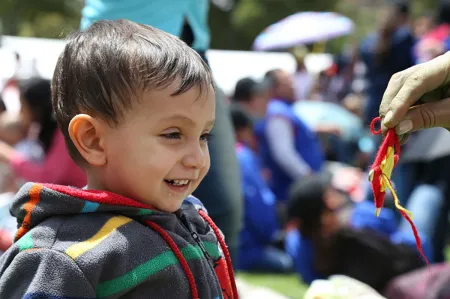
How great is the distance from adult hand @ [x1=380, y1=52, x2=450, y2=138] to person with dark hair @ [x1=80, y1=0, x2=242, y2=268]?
38.6 inches

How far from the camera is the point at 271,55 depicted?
12.2m

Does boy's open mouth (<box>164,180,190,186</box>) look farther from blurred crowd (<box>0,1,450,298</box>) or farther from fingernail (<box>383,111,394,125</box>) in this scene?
blurred crowd (<box>0,1,450,298</box>)

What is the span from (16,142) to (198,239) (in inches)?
141

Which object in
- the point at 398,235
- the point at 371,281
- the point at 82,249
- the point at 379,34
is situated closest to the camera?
the point at 82,249

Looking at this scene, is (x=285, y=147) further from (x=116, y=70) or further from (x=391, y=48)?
(x=116, y=70)

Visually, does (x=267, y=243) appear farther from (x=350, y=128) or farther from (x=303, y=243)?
(x=350, y=128)

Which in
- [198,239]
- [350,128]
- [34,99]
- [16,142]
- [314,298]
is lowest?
[350,128]

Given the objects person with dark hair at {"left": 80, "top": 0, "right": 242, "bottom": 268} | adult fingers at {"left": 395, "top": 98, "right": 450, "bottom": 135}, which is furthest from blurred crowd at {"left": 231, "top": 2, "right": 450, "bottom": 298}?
adult fingers at {"left": 395, "top": 98, "right": 450, "bottom": 135}

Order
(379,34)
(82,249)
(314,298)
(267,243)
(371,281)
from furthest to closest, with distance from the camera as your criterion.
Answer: (379,34), (267,243), (371,281), (314,298), (82,249)

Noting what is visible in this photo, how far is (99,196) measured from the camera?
5.69 feet

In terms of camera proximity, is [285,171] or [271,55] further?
[271,55]

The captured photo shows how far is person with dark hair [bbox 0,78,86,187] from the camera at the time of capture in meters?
4.19

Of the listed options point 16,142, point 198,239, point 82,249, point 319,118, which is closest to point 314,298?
point 198,239

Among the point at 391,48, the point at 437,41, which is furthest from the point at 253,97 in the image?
the point at 437,41
